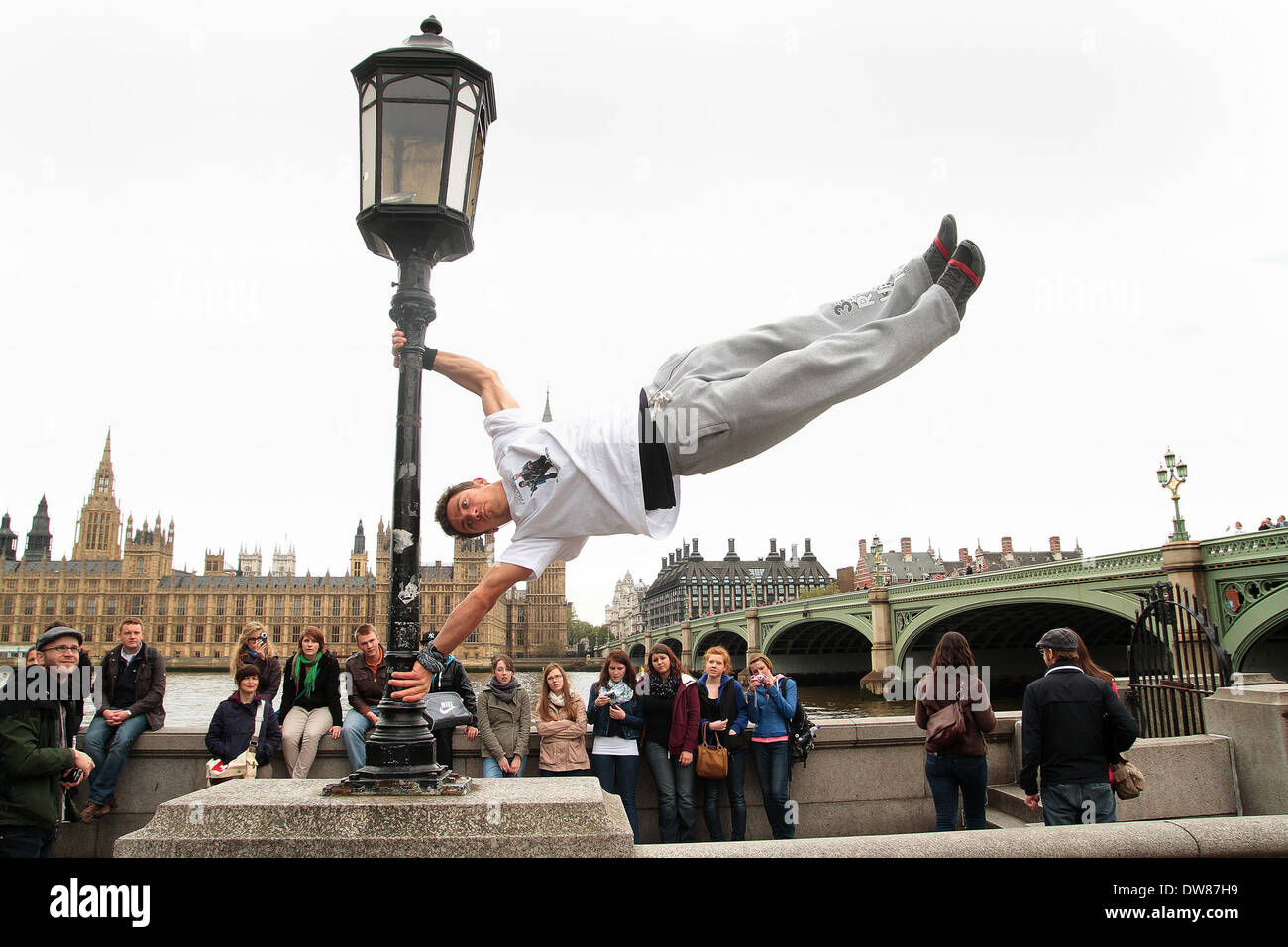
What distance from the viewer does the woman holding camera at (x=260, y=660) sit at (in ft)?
22.5

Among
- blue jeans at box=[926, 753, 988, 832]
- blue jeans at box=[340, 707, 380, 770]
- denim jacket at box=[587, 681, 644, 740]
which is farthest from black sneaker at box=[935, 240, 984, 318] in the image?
blue jeans at box=[340, 707, 380, 770]

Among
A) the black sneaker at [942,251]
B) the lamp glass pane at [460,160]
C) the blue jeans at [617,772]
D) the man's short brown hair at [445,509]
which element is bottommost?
the blue jeans at [617,772]

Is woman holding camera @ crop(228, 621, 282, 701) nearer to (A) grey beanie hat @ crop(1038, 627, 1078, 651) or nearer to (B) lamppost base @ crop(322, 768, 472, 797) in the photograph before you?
(B) lamppost base @ crop(322, 768, 472, 797)

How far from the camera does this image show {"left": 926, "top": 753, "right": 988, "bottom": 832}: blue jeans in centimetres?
605

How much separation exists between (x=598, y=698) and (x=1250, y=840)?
4.52 m

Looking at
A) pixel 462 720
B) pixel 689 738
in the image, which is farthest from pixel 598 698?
pixel 462 720

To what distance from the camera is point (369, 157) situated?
376 cm

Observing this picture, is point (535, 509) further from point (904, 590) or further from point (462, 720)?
point (904, 590)

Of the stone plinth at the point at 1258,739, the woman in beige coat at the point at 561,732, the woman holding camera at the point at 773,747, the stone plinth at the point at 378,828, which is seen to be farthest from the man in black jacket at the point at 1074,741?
the stone plinth at the point at 378,828

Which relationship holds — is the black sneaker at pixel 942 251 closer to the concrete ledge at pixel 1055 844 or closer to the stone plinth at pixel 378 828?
the concrete ledge at pixel 1055 844

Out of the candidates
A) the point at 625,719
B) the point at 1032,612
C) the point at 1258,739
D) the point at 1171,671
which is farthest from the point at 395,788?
the point at 1032,612

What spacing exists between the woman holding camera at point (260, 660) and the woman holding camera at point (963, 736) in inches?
204

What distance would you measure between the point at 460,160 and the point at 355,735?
4813 mm

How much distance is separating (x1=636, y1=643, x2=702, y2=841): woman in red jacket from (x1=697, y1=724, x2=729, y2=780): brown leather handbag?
84mm
